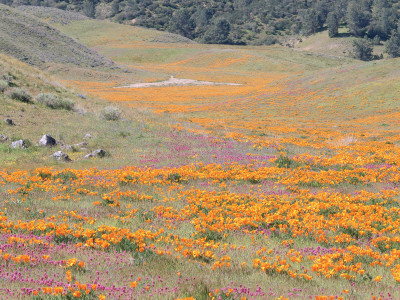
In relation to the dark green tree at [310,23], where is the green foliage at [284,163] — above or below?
below

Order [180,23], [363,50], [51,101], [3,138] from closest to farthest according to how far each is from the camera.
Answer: [3,138]
[51,101]
[363,50]
[180,23]

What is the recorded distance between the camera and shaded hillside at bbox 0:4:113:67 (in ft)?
206

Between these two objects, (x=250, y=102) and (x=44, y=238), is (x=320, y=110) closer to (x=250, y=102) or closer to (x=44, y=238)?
(x=250, y=102)

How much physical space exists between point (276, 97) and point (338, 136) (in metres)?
28.8

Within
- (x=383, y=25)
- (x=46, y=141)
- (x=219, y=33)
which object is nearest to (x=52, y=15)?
(x=219, y=33)

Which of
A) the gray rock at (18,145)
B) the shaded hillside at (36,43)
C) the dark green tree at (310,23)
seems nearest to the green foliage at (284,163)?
the gray rock at (18,145)

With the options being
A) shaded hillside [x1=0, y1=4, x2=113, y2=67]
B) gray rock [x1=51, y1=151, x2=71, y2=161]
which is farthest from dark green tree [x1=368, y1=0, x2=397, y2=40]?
gray rock [x1=51, y1=151, x2=71, y2=161]

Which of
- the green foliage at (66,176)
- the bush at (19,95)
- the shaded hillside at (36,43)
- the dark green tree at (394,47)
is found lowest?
the green foliage at (66,176)

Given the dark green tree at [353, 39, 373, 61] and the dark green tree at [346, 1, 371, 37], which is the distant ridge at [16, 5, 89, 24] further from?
the dark green tree at [346, 1, 371, 37]

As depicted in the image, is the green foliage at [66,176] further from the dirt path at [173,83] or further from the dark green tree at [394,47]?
the dark green tree at [394,47]

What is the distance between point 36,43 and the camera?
7188cm

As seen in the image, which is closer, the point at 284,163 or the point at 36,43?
the point at 284,163

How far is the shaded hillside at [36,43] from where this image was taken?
62.9m

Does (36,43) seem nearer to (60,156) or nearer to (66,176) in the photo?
(60,156)
